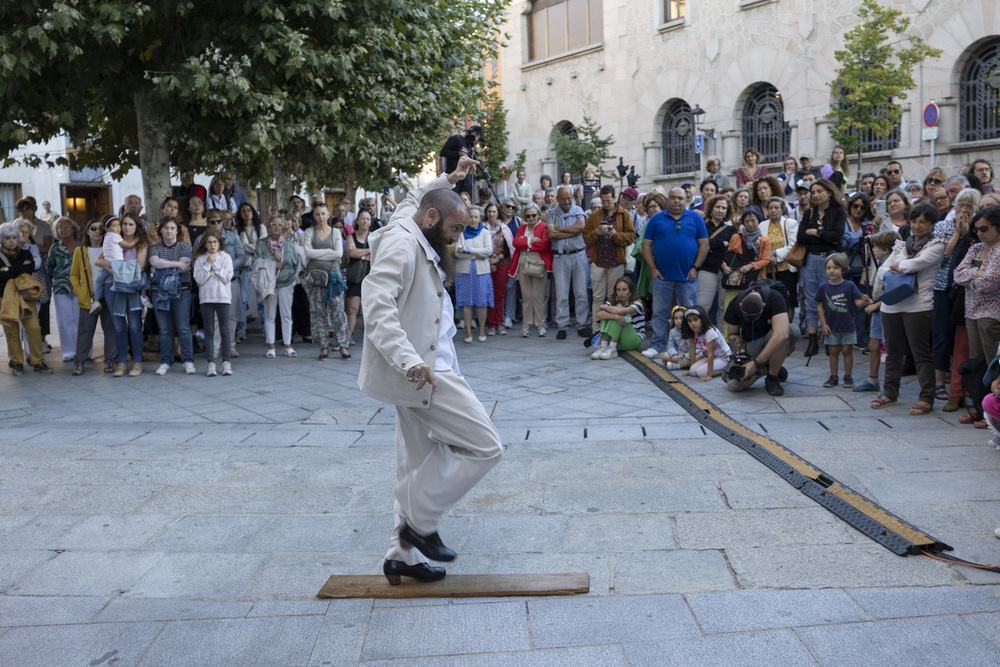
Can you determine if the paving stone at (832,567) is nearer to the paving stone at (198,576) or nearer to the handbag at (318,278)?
the paving stone at (198,576)

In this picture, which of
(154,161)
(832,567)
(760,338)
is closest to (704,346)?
(760,338)

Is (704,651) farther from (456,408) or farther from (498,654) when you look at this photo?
(456,408)

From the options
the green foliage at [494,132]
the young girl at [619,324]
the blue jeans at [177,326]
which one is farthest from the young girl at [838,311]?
the green foliage at [494,132]

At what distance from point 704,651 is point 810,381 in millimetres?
6184

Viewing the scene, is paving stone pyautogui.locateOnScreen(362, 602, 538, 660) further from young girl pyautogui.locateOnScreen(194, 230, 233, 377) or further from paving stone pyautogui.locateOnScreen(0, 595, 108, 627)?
young girl pyautogui.locateOnScreen(194, 230, 233, 377)

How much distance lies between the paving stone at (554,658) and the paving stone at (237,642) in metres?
0.67

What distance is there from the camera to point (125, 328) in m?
10.8

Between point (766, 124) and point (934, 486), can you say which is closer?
point (934, 486)

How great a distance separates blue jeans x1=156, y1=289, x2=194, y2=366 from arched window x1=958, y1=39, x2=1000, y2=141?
16830 mm

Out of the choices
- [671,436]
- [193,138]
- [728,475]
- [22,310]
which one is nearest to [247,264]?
[193,138]

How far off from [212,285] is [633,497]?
6.67m

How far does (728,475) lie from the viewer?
594 cm

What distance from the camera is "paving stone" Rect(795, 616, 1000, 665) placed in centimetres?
339

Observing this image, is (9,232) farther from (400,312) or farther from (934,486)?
(934,486)
